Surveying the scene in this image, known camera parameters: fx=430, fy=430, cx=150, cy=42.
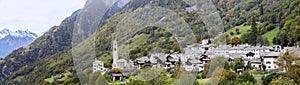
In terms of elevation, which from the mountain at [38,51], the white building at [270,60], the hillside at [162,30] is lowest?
the white building at [270,60]

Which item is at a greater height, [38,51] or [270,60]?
[38,51]

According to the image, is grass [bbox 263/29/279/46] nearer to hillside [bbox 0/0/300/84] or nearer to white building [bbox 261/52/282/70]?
hillside [bbox 0/0/300/84]

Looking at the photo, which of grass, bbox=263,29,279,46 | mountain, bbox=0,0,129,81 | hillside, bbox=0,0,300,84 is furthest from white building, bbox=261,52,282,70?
mountain, bbox=0,0,129,81

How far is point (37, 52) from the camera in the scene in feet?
235

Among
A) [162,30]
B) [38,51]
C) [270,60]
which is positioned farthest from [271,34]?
[38,51]

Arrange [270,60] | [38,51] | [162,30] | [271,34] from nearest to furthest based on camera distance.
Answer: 1. [270,60]
2. [162,30]
3. [271,34]
4. [38,51]

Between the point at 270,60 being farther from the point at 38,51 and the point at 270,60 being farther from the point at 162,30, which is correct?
the point at 38,51

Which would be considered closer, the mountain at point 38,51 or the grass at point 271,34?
the grass at point 271,34

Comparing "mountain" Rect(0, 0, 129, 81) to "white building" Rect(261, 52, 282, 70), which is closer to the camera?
"white building" Rect(261, 52, 282, 70)

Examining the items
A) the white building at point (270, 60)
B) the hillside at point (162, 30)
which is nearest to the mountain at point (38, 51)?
the hillside at point (162, 30)

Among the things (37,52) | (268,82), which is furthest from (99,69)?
Answer: (37,52)

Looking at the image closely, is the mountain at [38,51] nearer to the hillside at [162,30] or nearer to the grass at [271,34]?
the hillside at [162,30]

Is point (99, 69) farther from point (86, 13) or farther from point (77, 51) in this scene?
point (86, 13)

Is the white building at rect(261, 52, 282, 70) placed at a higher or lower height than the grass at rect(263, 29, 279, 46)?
lower
